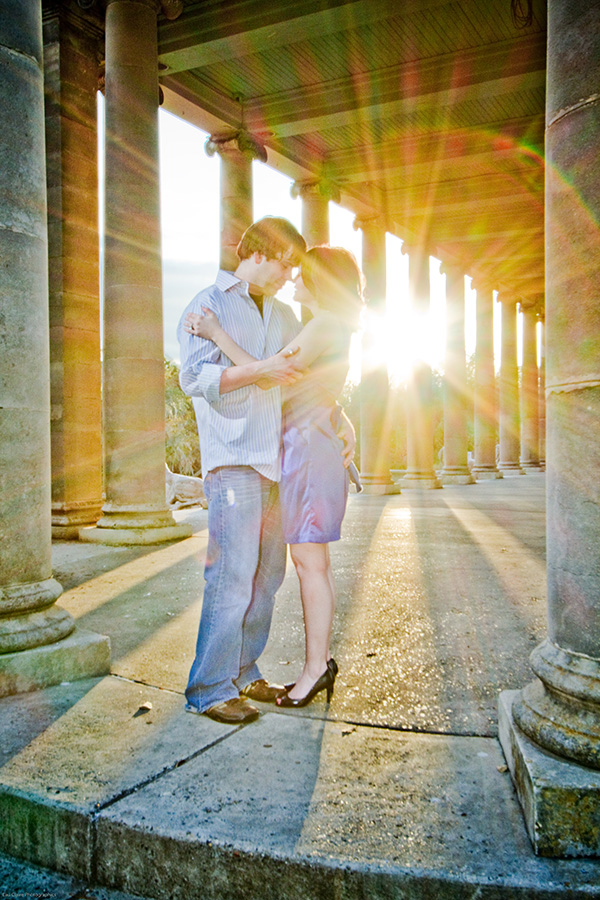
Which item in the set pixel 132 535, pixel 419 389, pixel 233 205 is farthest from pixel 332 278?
pixel 419 389

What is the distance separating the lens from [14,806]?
3299 mm

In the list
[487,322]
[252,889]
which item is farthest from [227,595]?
[487,322]

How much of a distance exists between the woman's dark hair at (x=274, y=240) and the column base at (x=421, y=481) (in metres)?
23.3

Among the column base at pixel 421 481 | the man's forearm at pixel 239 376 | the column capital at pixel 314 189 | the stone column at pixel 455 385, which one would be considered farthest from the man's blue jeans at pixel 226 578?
the stone column at pixel 455 385

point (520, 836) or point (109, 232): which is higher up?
point (109, 232)

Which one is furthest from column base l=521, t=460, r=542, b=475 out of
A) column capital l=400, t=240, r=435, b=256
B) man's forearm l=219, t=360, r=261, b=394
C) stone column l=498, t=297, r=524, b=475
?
man's forearm l=219, t=360, r=261, b=394

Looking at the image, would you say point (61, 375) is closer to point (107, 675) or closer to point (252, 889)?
point (107, 675)

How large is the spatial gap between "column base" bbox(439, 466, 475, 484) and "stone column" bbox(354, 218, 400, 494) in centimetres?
739

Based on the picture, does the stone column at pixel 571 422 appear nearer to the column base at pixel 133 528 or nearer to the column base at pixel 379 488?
the column base at pixel 133 528

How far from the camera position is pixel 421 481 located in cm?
2741

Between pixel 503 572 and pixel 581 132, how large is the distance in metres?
6.24

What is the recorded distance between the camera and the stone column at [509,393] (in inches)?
1639

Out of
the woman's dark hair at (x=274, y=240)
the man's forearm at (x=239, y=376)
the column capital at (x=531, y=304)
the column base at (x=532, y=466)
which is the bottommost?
the column base at (x=532, y=466)

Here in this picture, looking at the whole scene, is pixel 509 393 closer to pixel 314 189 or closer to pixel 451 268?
pixel 451 268
